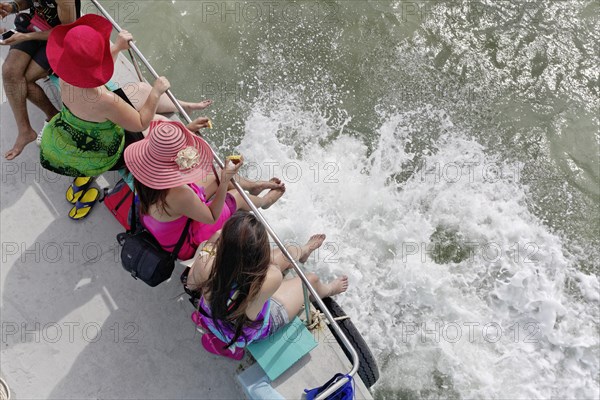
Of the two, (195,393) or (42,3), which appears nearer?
(195,393)

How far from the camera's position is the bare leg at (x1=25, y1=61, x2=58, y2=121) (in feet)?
12.5

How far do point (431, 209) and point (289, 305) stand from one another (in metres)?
2.40

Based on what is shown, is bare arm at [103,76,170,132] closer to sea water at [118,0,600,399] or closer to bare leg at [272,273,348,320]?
bare leg at [272,273,348,320]

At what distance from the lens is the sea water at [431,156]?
4.62 m

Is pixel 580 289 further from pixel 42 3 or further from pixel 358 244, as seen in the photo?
pixel 42 3

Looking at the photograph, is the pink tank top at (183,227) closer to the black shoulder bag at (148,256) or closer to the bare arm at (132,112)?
the black shoulder bag at (148,256)

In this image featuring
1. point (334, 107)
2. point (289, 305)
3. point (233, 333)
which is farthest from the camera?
point (334, 107)

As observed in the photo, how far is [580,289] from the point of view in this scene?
4859mm

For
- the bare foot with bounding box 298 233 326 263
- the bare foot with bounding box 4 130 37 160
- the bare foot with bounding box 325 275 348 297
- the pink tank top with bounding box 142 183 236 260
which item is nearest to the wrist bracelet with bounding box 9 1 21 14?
the bare foot with bounding box 4 130 37 160

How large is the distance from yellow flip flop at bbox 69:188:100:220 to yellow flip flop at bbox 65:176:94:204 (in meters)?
0.03

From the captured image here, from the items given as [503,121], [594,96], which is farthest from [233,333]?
[594,96]

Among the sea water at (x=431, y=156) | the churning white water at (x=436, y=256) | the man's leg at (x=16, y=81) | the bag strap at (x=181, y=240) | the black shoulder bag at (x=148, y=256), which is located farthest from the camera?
the sea water at (x=431, y=156)

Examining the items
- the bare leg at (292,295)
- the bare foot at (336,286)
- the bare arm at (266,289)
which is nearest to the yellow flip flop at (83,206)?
the bare leg at (292,295)

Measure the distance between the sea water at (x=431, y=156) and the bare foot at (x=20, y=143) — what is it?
6.16 feet
